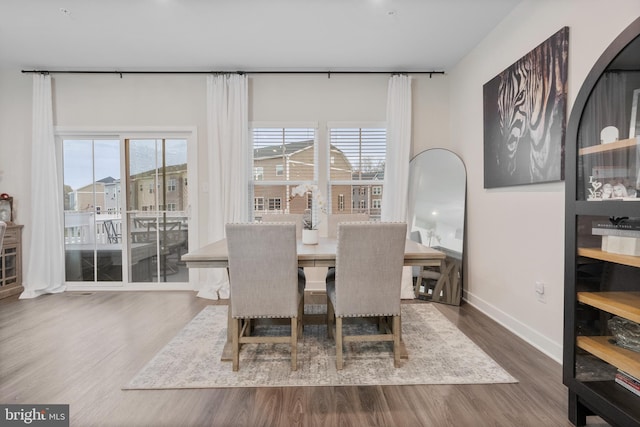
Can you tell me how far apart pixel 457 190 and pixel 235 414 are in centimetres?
304

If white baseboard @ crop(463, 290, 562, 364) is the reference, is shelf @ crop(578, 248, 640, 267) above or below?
above

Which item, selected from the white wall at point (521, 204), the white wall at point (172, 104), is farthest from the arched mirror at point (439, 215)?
the white wall at point (172, 104)

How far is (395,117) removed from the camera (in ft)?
12.6

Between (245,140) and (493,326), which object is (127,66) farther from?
(493,326)

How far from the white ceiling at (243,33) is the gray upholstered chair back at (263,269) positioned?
6.33 feet

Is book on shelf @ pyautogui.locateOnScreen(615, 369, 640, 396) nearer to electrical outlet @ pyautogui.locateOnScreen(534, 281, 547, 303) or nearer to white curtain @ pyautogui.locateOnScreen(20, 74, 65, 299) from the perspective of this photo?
electrical outlet @ pyautogui.locateOnScreen(534, 281, 547, 303)

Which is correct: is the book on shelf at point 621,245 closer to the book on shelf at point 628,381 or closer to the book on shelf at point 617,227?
the book on shelf at point 617,227

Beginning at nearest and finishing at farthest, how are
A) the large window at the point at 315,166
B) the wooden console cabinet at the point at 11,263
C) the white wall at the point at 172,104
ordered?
1. the wooden console cabinet at the point at 11,263
2. the white wall at the point at 172,104
3. the large window at the point at 315,166

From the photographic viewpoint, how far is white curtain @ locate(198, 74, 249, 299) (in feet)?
12.5

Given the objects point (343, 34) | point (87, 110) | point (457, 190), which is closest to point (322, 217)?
point (457, 190)

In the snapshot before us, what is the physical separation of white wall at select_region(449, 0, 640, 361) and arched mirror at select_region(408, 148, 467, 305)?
5.0 inches

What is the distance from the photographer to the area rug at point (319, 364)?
194cm

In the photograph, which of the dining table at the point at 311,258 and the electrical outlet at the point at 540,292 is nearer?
the dining table at the point at 311,258

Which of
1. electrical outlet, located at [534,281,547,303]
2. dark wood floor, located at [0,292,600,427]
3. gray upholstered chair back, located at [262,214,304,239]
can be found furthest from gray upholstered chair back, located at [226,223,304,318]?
electrical outlet, located at [534,281,547,303]
